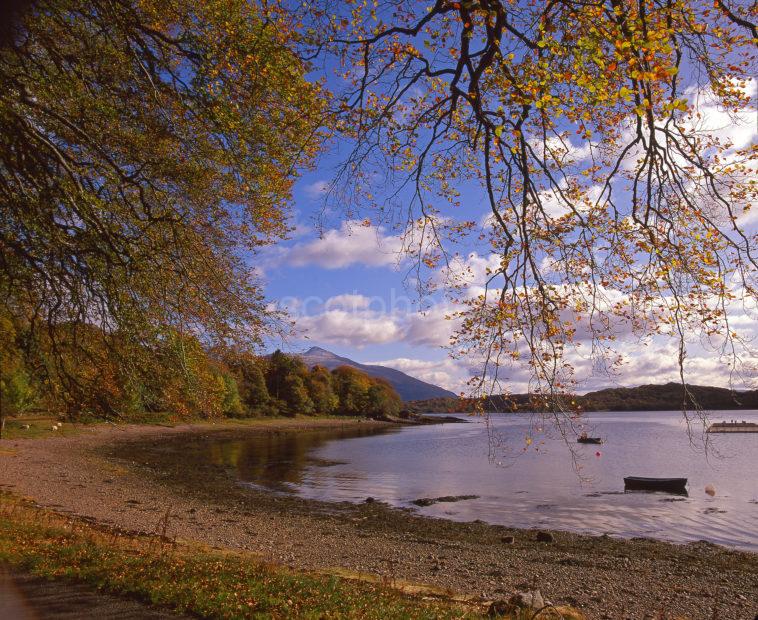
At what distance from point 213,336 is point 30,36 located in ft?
16.5

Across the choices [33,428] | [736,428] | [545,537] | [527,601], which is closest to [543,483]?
[545,537]

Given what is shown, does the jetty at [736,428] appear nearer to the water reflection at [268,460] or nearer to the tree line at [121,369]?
the water reflection at [268,460]

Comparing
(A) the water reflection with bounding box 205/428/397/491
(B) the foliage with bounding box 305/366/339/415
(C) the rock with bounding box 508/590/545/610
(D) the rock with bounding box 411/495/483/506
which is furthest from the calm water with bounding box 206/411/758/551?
(B) the foliage with bounding box 305/366/339/415

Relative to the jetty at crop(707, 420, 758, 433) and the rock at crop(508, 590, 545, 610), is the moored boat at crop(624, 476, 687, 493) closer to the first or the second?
the rock at crop(508, 590, 545, 610)

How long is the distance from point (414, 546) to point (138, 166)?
15718 mm

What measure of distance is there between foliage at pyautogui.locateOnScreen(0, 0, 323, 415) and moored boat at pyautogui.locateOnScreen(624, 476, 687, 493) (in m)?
31.3

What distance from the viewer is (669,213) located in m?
6.93

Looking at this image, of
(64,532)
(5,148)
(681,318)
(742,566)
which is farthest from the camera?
(742,566)

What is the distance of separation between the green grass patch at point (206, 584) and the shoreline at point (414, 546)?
2.61m

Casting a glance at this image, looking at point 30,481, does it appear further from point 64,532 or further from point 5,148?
point 5,148

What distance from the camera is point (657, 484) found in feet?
107

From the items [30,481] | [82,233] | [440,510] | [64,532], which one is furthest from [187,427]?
[82,233]

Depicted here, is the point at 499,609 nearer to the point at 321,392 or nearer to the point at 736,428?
the point at 736,428

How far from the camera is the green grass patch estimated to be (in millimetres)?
7574
